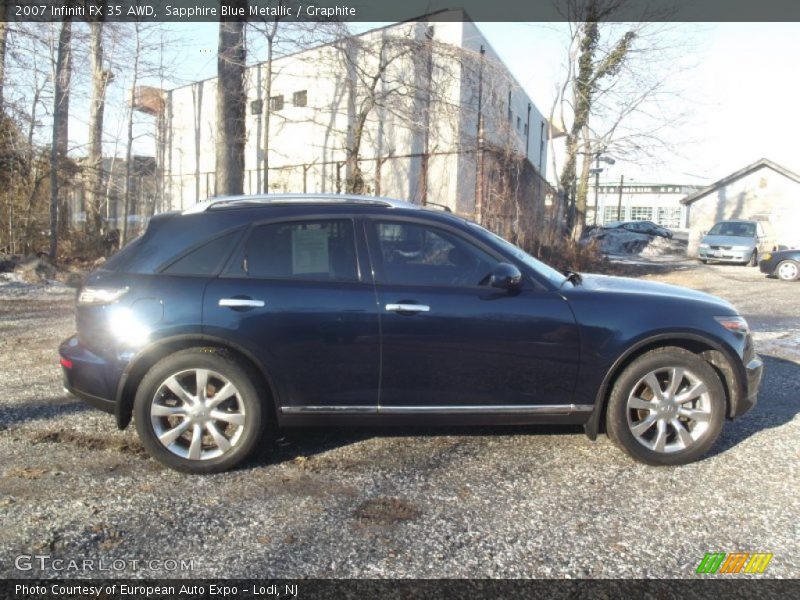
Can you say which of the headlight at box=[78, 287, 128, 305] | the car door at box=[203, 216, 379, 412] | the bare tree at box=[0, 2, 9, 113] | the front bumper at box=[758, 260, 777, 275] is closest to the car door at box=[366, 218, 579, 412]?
the car door at box=[203, 216, 379, 412]

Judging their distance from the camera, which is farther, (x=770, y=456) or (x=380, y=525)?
(x=770, y=456)

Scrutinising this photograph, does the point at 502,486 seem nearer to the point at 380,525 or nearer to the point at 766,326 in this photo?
the point at 380,525

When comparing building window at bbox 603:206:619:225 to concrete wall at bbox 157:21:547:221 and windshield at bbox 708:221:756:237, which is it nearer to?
concrete wall at bbox 157:21:547:221

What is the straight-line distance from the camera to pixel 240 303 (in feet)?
12.5

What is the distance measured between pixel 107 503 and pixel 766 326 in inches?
385

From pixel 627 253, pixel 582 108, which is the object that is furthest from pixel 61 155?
pixel 627 253

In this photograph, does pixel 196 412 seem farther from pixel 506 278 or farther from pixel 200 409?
pixel 506 278

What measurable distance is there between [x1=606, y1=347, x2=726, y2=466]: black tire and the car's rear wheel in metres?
16.6

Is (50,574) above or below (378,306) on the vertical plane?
below

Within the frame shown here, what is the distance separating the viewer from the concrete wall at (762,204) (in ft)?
97.1

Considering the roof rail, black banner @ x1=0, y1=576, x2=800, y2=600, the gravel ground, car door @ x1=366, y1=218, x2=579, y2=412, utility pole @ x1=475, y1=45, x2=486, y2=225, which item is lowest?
black banner @ x1=0, y1=576, x2=800, y2=600

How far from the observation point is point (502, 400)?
395cm

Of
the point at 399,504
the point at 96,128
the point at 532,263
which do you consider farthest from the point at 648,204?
the point at 399,504

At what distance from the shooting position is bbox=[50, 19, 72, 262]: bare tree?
1424 cm
